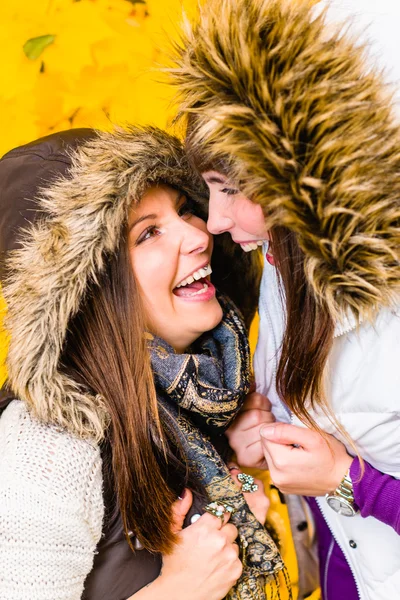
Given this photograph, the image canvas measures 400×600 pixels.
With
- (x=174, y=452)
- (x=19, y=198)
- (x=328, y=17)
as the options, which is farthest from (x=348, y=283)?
(x=19, y=198)

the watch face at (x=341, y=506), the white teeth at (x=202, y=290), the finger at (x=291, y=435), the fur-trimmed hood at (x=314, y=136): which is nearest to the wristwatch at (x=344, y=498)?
the watch face at (x=341, y=506)

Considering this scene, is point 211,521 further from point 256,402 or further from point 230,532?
point 256,402

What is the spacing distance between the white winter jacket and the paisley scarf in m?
0.18

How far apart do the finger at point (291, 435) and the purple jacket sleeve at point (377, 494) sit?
0.37ft

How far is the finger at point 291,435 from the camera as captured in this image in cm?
135

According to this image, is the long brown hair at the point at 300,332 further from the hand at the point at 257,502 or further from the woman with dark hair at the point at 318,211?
the hand at the point at 257,502

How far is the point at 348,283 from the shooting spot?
3.35 ft

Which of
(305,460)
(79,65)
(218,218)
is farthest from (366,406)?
(79,65)

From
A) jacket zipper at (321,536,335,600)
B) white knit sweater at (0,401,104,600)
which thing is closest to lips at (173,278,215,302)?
white knit sweater at (0,401,104,600)

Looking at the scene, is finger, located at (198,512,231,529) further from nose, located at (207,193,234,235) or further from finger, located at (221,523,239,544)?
nose, located at (207,193,234,235)

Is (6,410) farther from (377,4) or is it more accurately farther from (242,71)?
(377,4)

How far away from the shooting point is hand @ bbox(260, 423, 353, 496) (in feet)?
4.36

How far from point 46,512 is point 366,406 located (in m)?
0.74

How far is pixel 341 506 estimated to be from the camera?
136 centimetres
